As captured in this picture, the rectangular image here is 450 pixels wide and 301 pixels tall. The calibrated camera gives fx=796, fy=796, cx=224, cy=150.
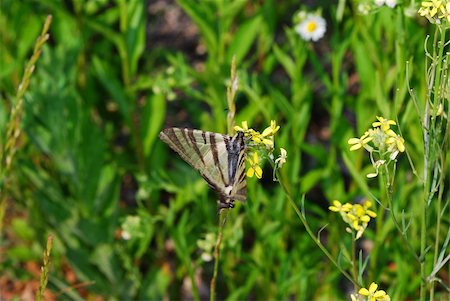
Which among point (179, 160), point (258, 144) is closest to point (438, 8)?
point (258, 144)

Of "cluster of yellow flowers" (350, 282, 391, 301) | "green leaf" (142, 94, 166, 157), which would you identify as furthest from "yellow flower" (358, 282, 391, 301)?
"green leaf" (142, 94, 166, 157)

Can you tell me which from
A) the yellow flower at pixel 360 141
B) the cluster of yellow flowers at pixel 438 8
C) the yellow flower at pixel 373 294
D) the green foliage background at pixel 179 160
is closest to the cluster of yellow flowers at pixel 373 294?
the yellow flower at pixel 373 294

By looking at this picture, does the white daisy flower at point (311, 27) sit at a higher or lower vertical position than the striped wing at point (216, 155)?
higher

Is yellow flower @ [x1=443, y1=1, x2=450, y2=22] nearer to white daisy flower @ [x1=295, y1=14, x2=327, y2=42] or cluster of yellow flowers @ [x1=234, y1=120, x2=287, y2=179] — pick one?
cluster of yellow flowers @ [x1=234, y1=120, x2=287, y2=179]

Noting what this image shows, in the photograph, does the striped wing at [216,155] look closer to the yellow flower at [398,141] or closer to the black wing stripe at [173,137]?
the black wing stripe at [173,137]

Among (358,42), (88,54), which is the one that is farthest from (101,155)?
(358,42)

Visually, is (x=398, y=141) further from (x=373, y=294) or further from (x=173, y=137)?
(x=173, y=137)
